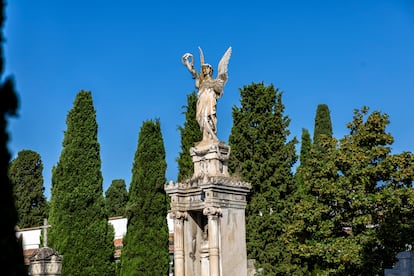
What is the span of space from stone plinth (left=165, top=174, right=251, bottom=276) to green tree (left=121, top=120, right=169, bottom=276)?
29.3ft

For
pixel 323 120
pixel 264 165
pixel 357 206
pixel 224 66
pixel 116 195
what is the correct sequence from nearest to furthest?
pixel 224 66 → pixel 357 206 → pixel 264 165 → pixel 323 120 → pixel 116 195

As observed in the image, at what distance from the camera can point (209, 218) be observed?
15.4 metres

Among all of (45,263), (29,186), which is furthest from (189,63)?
(29,186)

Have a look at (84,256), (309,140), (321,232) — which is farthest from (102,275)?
(309,140)

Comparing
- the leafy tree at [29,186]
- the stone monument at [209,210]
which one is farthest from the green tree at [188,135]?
the leafy tree at [29,186]

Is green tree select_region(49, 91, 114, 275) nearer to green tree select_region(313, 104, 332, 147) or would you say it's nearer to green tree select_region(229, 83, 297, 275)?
green tree select_region(229, 83, 297, 275)

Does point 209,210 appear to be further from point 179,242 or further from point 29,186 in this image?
point 29,186

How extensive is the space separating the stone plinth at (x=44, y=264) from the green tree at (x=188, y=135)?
25.9 ft

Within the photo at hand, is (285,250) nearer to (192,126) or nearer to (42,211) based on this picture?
(192,126)

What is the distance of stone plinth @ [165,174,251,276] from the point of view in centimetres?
1536

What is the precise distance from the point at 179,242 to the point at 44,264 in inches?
234

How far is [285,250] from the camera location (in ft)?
83.1

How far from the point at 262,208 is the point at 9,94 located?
847 inches

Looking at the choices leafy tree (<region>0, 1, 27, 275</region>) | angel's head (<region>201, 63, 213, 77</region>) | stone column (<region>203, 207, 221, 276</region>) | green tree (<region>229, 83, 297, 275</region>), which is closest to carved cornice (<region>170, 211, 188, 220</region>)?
stone column (<region>203, 207, 221, 276</region>)
